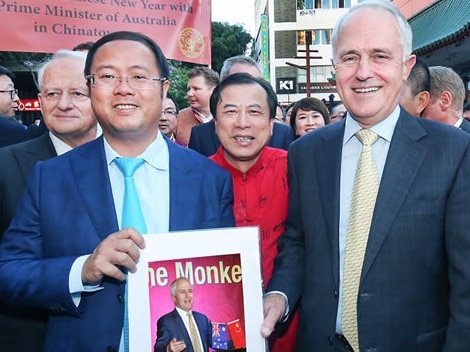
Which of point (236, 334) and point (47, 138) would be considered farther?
point (47, 138)

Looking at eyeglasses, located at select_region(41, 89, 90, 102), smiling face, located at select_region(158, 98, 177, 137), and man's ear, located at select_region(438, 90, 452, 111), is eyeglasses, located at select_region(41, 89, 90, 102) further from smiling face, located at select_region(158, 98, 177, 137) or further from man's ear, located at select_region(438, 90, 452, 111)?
man's ear, located at select_region(438, 90, 452, 111)

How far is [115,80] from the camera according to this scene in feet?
5.91

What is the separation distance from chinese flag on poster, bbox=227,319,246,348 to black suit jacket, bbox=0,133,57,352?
3.28 ft

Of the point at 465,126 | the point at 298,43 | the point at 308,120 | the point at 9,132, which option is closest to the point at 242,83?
the point at 9,132

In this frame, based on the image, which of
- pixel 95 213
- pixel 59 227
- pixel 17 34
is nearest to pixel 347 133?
pixel 95 213

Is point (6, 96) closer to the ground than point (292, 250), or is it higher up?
higher up

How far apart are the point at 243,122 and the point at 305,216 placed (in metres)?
0.72

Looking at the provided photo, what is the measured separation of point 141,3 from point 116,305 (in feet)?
8.64

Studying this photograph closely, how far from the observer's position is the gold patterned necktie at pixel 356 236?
6.10 ft

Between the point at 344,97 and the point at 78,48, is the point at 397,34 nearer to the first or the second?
the point at 344,97

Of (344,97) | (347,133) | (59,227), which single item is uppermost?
(344,97)

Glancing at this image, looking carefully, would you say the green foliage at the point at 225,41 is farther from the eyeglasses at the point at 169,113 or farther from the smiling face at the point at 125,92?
the smiling face at the point at 125,92

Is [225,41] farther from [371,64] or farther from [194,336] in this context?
[194,336]

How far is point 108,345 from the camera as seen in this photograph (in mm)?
1696
